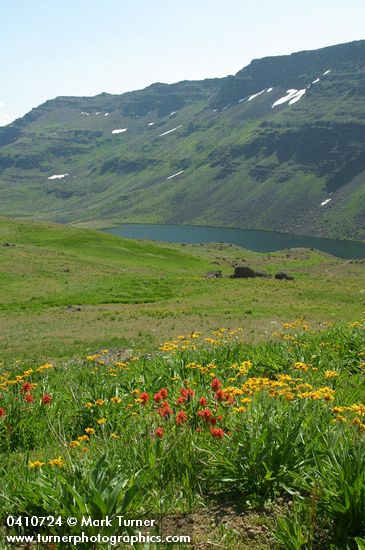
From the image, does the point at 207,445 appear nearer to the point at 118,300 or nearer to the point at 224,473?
the point at 224,473

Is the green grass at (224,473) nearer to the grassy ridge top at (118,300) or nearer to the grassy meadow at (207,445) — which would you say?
the grassy meadow at (207,445)

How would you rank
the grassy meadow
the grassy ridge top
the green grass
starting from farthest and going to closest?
the grassy ridge top → the grassy meadow → the green grass

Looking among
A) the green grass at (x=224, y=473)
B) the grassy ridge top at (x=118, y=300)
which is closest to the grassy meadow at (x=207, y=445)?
the green grass at (x=224, y=473)

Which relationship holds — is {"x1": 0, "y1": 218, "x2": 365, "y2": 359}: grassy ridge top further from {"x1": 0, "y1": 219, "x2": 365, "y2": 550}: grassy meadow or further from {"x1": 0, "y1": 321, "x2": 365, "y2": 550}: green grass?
{"x1": 0, "y1": 321, "x2": 365, "y2": 550}: green grass

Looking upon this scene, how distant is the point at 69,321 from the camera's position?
37438 millimetres

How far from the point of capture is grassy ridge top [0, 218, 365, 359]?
30656 millimetres

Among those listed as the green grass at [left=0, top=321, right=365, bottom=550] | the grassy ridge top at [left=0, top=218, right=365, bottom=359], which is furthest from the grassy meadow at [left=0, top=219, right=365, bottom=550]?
the grassy ridge top at [left=0, top=218, right=365, bottom=359]

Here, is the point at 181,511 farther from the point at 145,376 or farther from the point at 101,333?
the point at 101,333

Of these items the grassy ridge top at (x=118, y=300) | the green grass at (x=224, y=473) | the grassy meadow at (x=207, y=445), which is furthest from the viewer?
the grassy ridge top at (x=118, y=300)

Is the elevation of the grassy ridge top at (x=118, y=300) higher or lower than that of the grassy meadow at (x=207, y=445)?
lower

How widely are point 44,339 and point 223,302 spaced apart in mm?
19068

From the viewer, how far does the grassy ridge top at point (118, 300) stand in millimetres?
30656

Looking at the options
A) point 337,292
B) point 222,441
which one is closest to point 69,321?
point 337,292

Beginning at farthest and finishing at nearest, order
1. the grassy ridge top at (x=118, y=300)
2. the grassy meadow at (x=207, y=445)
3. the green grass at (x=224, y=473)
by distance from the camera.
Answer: the grassy ridge top at (x=118, y=300)
the grassy meadow at (x=207, y=445)
the green grass at (x=224, y=473)
